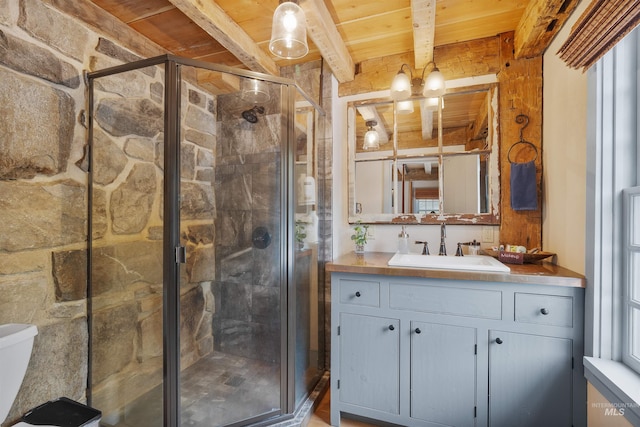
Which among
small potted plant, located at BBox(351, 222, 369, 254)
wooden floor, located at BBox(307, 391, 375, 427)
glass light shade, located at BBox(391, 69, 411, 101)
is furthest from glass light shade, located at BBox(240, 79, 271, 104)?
wooden floor, located at BBox(307, 391, 375, 427)

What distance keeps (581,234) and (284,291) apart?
153 cm

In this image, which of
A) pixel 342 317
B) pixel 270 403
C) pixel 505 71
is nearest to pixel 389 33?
pixel 505 71

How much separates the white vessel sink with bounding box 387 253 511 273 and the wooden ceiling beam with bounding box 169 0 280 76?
1.63 meters

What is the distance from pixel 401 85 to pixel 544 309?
60.1 inches

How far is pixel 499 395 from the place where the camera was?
4.58 feet

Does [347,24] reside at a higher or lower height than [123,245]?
higher

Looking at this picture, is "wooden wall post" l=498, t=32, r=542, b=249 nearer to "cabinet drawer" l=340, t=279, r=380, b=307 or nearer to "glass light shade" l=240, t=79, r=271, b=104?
"cabinet drawer" l=340, t=279, r=380, b=307

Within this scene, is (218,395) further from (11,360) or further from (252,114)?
(252,114)

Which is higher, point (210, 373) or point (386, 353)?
point (386, 353)

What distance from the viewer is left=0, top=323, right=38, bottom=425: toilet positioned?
106 centimetres

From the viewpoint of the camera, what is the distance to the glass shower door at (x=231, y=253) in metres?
1.64

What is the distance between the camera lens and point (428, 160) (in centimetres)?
209

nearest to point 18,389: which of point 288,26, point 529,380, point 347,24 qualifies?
point 288,26

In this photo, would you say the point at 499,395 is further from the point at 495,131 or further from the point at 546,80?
the point at 546,80
